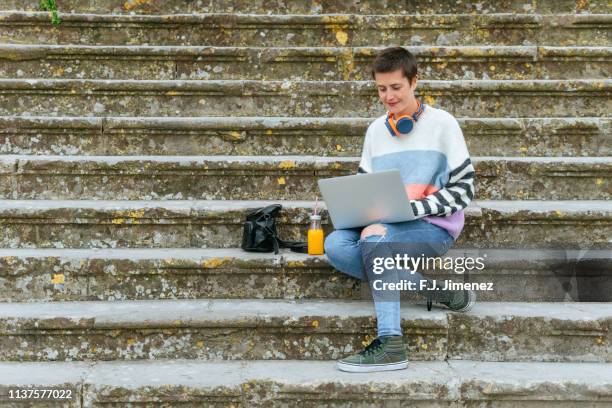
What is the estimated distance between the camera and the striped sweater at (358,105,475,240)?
9.35 ft

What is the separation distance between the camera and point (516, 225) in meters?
3.22

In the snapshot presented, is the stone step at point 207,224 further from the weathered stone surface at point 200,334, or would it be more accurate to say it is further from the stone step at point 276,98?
the stone step at point 276,98

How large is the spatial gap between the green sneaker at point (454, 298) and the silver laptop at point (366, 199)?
35cm

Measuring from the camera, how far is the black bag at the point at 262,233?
10.3 feet

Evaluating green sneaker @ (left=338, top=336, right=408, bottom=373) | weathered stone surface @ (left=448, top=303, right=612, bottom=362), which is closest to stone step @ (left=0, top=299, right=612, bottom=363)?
weathered stone surface @ (left=448, top=303, right=612, bottom=362)

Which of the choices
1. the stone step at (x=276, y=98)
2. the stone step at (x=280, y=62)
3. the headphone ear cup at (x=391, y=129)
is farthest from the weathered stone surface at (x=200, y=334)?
the stone step at (x=280, y=62)

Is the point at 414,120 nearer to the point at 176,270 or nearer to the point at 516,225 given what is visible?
the point at 516,225

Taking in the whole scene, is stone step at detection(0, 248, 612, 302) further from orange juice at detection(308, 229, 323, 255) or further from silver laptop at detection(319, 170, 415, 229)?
silver laptop at detection(319, 170, 415, 229)

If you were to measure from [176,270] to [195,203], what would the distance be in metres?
0.48

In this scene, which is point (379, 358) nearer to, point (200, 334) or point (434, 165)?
point (200, 334)

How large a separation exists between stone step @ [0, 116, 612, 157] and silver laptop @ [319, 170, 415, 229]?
38.9 inches

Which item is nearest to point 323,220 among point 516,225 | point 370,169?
point 370,169

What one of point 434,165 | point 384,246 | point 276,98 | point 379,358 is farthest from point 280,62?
point 379,358

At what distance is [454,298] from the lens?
285 centimetres
